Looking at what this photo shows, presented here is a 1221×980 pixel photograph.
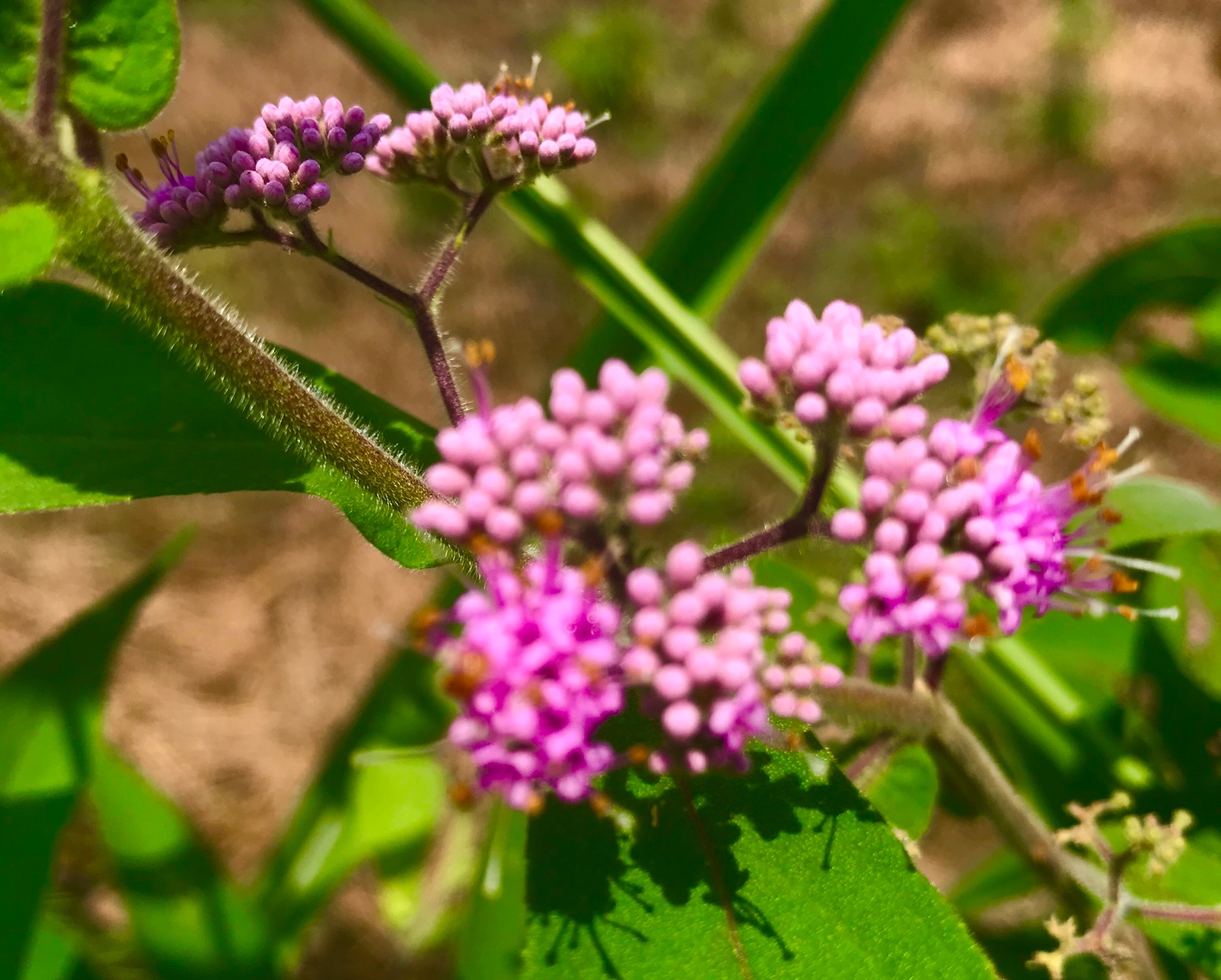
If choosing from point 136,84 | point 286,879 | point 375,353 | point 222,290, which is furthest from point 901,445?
point 222,290

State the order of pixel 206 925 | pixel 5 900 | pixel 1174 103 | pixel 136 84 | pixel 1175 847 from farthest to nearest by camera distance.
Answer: pixel 1174 103
pixel 206 925
pixel 5 900
pixel 1175 847
pixel 136 84

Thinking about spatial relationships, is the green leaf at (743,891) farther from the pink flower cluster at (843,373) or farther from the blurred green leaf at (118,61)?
the blurred green leaf at (118,61)

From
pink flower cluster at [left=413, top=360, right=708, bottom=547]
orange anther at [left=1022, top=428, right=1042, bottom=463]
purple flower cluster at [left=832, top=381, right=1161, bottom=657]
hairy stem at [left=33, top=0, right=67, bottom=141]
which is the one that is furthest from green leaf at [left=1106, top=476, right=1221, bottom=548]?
hairy stem at [left=33, top=0, right=67, bottom=141]

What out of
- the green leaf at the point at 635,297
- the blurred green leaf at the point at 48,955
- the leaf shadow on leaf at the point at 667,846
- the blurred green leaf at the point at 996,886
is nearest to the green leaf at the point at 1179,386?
the green leaf at the point at 635,297

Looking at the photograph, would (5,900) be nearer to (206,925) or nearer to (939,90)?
(206,925)

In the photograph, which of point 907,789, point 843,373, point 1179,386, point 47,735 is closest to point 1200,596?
point 1179,386

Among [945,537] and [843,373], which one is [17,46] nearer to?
[843,373]
